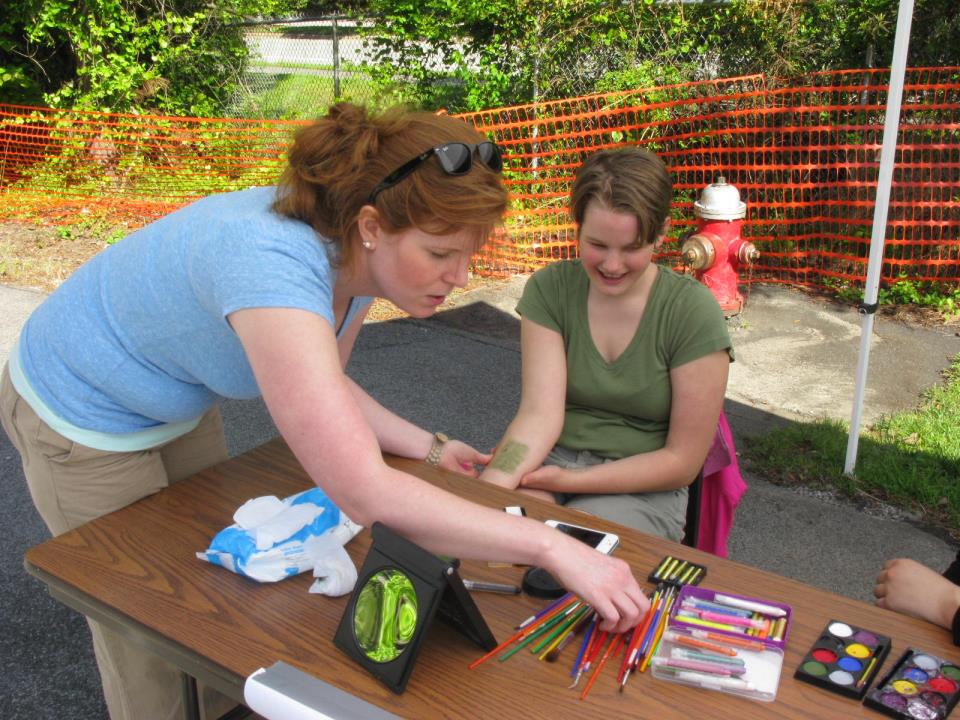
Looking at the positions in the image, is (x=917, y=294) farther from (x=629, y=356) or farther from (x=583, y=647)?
(x=583, y=647)

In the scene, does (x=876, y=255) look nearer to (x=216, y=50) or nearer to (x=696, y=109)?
(x=696, y=109)

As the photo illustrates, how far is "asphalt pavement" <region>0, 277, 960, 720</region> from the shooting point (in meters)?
2.88

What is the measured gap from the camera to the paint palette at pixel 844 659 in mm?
1343

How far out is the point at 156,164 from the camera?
955 cm

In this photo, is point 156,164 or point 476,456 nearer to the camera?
point 476,456

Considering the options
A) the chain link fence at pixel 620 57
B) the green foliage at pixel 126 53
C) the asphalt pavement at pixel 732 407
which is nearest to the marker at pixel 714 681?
the asphalt pavement at pixel 732 407

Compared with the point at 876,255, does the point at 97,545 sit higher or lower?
lower

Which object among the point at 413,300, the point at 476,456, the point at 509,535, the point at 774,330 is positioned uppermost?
the point at 413,300

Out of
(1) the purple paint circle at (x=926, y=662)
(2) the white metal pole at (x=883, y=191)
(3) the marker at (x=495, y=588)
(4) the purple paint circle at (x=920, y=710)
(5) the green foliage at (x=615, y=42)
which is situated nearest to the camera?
(4) the purple paint circle at (x=920, y=710)

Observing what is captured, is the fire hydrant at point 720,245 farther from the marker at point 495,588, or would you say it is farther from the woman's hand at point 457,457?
the marker at point 495,588

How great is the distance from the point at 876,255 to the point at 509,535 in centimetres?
251

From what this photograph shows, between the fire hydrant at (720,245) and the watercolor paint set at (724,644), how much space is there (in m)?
4.05

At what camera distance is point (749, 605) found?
151 cm

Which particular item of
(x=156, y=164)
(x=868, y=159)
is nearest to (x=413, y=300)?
(x=868, y=159)
